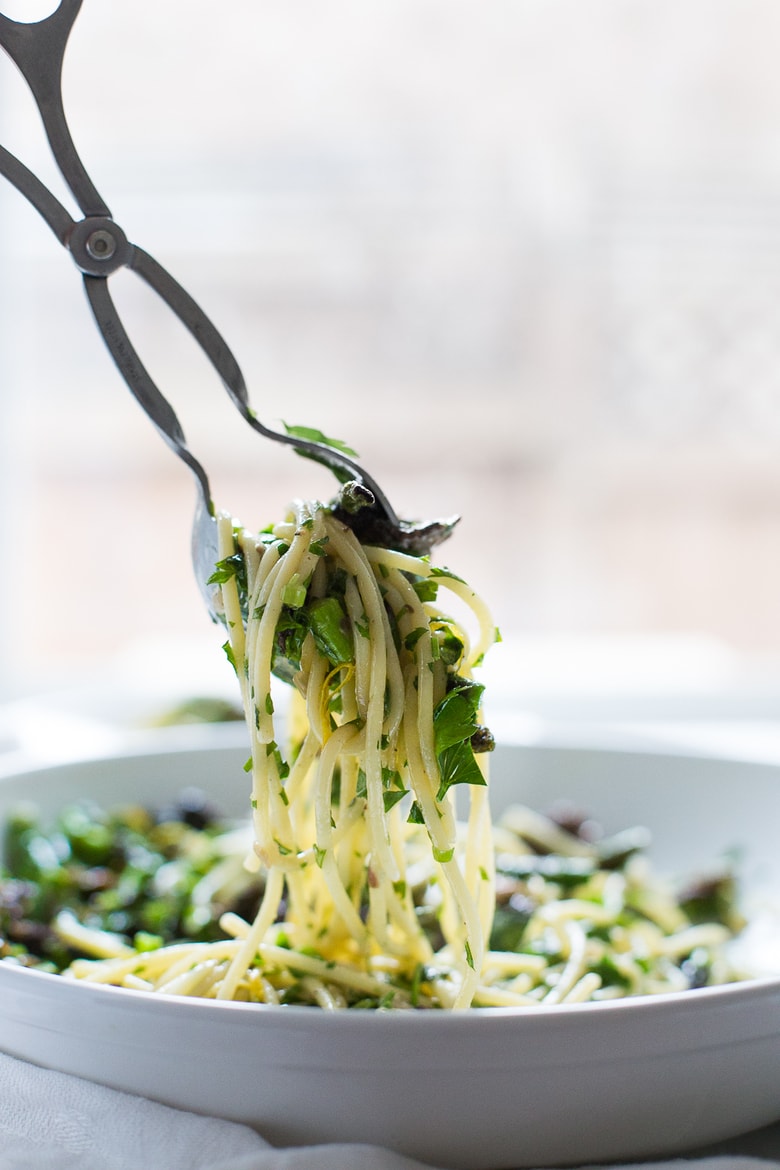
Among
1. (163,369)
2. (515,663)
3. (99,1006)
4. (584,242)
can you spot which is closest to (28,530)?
(163,369)

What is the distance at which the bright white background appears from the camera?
317 cm

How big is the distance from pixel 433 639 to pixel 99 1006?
39 centimetres

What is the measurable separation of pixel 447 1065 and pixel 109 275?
0.66 m

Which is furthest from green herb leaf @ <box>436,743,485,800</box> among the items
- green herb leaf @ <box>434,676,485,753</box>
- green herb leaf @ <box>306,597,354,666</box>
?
green herb leaf @ <box>306,597,354,666</box>

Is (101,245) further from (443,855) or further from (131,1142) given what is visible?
(131,1142)

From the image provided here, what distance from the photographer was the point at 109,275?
0.98 metres

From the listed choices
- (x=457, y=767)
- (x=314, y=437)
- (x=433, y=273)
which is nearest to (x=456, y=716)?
(x=457, y=767)

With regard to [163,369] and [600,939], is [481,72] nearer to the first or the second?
[163,369]

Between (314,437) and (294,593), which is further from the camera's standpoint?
(314,437)

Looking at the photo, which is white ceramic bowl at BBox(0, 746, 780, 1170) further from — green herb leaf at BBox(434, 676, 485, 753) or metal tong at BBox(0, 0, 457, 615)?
metal tong at BBox(0, 0, 457, 615)

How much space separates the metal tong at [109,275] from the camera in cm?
96

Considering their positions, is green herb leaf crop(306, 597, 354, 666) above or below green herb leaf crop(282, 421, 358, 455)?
below

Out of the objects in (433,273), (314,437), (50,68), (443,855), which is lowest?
(443,855)

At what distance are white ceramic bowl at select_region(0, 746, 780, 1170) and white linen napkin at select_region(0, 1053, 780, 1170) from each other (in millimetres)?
15
